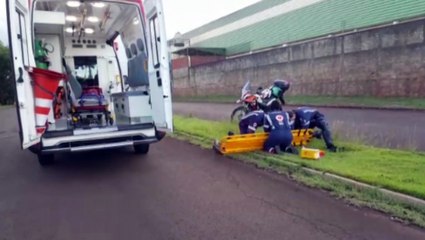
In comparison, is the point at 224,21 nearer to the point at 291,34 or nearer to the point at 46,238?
the point at 291,34

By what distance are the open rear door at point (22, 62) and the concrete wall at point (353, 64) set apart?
13792 millimetres

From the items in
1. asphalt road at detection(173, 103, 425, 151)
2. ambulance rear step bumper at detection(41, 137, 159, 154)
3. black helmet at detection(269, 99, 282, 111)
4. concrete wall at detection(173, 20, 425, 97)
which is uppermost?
concrete wall at detection(173, 20, 425, 97)

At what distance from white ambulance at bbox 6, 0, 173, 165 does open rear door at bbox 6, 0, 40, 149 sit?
0.04ft

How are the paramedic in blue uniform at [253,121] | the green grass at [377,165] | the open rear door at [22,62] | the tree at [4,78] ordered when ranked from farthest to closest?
the tree at [4,78], the paramedic in blue uniform at [253,121], the open rear door at [22,62], the green grass at [377,165]

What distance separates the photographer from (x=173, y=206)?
4.34 meters

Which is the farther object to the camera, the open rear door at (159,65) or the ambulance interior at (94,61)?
the ambulance interior at (94,61)

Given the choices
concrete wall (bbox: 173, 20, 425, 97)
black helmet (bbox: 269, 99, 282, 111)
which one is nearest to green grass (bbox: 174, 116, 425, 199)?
black helmet (bbox: 269, 99, 282, 111)

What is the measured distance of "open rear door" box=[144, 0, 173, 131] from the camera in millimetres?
5855

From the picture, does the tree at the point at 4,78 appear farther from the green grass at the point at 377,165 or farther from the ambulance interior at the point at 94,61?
the green grass at the point at 377,165

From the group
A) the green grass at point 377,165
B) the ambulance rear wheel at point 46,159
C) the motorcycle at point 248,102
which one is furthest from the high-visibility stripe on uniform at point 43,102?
the motorcycle at point 248,102

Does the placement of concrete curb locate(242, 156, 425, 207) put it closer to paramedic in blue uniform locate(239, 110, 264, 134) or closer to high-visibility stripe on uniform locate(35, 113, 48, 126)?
paramedic in blue uniform locate(239, 110, 264, 134)

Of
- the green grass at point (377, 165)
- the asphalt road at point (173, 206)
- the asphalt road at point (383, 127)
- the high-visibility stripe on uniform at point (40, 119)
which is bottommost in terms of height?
the asphalt road at point (173, 206)

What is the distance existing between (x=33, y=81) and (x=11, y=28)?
801 mm

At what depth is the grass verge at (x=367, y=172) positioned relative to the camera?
4004mm
